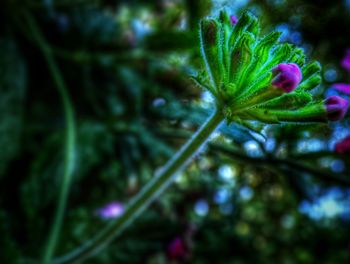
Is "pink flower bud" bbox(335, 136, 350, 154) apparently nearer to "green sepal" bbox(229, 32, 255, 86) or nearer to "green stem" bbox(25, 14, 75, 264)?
"green sepal" bbox(229, 32, 255, 86)

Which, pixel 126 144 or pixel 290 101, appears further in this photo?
pixel 126 144

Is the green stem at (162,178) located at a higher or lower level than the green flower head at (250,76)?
lower

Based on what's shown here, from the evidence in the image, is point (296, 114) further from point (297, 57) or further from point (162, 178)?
point (162, 178)

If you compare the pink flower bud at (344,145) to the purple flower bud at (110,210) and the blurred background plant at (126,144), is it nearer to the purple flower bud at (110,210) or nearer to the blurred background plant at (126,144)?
the blurred background plant at (126,144)

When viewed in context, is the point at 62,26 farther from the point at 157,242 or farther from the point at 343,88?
the point at 343,88

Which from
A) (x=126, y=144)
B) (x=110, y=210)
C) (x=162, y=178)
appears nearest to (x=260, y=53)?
(x=162, y=178)

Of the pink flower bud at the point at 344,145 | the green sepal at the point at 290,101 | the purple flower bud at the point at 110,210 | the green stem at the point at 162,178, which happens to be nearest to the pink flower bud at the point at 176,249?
the purple flower bud at the point at 110,210
